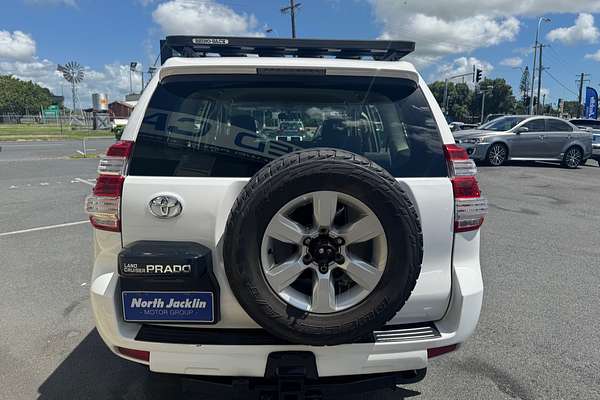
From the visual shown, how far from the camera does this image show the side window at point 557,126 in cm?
1512

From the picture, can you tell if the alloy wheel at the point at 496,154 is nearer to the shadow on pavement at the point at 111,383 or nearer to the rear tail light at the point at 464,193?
the shadow on pavement at the point at 111,383

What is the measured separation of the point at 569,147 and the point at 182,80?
54.0 feet

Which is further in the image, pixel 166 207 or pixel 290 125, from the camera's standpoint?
pixel 290 125

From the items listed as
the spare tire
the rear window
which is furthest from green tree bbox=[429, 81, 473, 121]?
the spare tire

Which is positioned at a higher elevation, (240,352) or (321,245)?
(321,245)

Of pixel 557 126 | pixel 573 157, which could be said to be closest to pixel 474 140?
pixel 557 126

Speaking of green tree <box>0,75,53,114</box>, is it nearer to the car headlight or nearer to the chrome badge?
the car headlight

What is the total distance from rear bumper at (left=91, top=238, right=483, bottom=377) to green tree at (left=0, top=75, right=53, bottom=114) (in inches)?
4361

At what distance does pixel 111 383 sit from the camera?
2.79 m

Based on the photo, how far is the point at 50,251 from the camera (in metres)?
5.42

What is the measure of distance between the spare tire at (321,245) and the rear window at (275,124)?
0.34 m

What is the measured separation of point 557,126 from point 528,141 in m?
1.40

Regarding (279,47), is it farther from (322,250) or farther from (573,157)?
(573,157)

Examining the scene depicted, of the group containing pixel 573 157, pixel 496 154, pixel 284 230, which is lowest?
pixel 573 157
